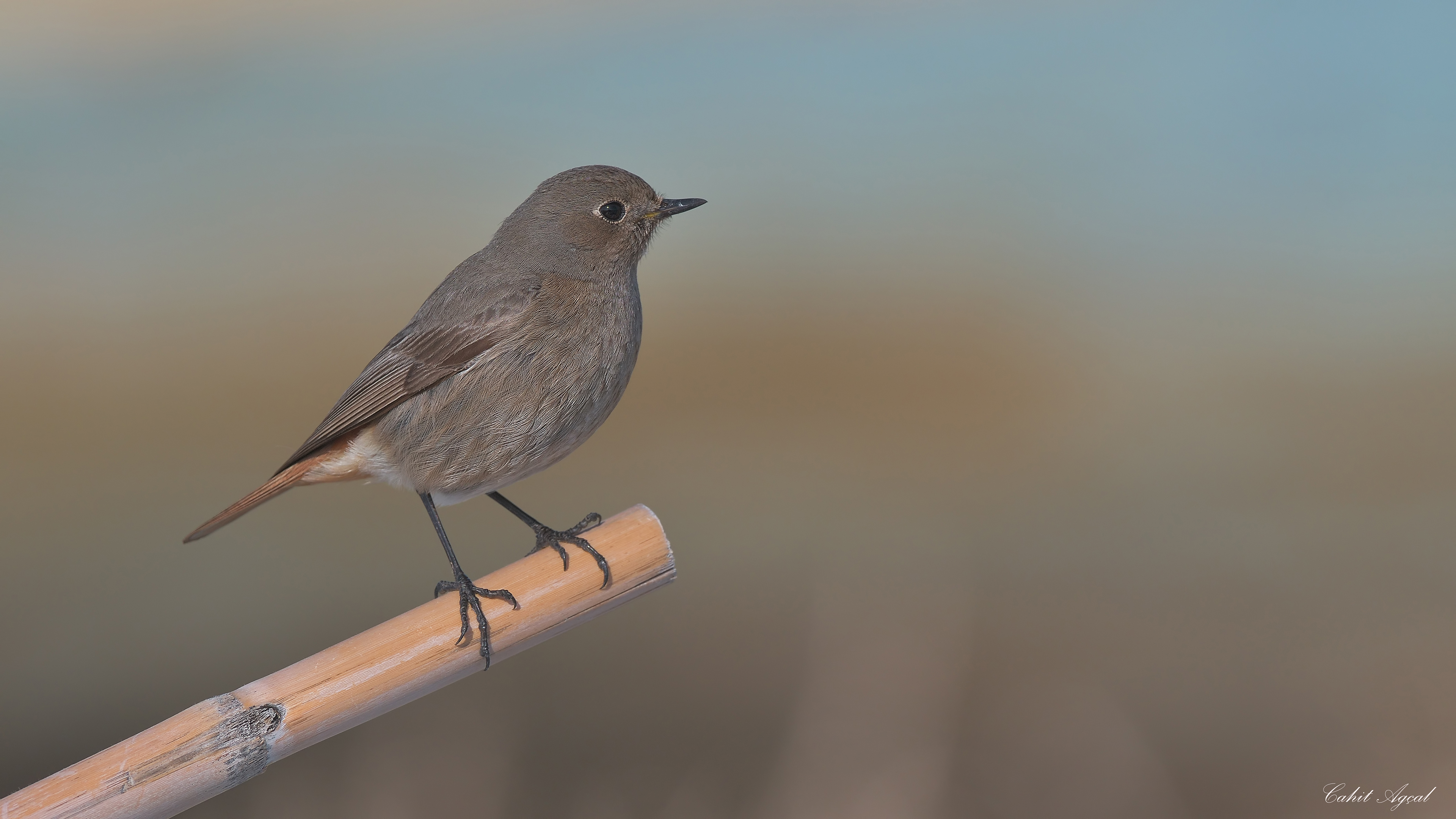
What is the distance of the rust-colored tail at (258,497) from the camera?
314cm

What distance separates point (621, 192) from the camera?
141 inches

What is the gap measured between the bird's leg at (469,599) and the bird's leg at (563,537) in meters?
0.19

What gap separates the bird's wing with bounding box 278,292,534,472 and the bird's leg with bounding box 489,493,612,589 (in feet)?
1.98

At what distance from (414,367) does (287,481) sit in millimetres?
554

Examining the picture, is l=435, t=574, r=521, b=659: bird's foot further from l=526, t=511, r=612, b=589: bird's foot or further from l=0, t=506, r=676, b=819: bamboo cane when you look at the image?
l=526, t=511, r=612, b=589: bird's foot

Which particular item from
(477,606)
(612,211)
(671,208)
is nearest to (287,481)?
(477,606)

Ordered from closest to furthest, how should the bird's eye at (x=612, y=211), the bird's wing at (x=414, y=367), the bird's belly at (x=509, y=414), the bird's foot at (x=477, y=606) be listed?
the bird's foot at (x=477, y=606) → the bird's belly at (x=509, y=414) → the bird's wing at (x=414, y=367) → the bird's eye at (x=612, y=211)

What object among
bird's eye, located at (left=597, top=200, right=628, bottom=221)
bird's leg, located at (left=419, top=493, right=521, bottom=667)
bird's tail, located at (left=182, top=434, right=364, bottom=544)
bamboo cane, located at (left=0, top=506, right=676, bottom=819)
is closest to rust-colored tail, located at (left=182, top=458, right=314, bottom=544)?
bird's tail, located at (left=182, top=434, right=364, bottom=544)

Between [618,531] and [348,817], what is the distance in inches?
145

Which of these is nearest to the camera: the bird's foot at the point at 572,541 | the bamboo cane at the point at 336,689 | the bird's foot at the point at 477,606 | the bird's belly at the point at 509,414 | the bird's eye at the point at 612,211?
the bamboo cane at the point at 336,689

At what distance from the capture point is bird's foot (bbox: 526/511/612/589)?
2.78 meters

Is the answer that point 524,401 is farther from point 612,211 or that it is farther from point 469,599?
point 612,211

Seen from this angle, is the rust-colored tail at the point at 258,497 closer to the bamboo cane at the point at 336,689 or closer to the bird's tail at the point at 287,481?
the bird's tail at the point at 287,481

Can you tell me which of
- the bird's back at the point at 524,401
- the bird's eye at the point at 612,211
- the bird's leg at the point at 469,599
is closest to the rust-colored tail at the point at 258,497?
the bird's back at the point at 524,401
